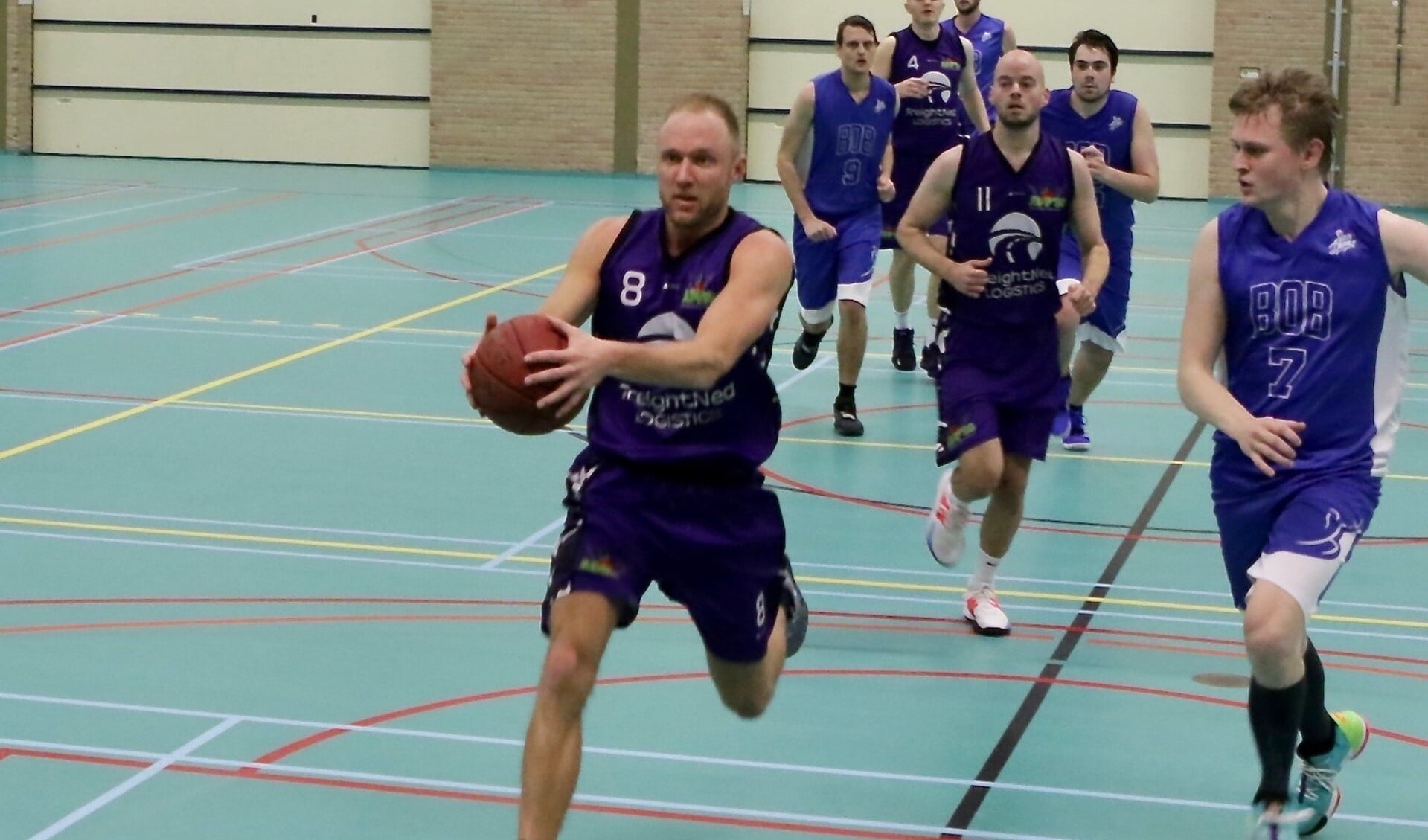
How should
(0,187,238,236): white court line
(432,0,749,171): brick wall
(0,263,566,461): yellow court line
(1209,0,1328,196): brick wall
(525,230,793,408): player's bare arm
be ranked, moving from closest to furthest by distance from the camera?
(525,230,793,408): player's bare arm
(0,263,566,461): yellow court line
(0,187,238,236): white court line
(1209,0,1328,196): brick wall
(432,0,749,171): brick wall

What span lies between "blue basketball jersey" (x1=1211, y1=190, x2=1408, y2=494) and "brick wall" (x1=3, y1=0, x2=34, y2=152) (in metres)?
23.5

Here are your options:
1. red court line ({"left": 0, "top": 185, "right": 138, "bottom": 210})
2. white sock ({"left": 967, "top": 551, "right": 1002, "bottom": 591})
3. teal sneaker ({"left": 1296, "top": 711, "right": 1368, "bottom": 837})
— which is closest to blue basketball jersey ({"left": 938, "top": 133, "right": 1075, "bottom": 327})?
white sock ({"left": 967, "top": 551, "right": 1002, "bottom": 591})

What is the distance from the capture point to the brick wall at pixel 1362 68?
22344mm

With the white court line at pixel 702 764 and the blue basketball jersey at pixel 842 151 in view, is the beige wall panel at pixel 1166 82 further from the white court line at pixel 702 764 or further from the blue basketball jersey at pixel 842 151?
the white court line at pixel 702 764

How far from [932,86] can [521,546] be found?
5.22 metres

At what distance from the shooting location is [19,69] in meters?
25.8

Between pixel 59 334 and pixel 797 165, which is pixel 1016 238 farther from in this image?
pixel 59 334

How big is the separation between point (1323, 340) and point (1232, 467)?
0.38m

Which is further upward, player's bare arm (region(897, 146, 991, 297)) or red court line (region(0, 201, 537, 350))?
player's bare arm (region(897, 146, 991, 297))

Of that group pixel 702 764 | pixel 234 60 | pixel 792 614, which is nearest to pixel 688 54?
pixel 234 60

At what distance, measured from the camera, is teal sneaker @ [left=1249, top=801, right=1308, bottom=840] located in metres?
4.86

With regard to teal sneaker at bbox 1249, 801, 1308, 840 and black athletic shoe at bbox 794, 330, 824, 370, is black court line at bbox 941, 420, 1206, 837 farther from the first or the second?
black athletic shoe at bbox 794, 330, 824, 370

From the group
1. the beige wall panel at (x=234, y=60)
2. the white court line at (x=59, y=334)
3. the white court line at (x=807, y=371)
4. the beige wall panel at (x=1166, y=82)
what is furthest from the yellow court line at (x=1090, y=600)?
the beige wall panel at (x=234, y=60)

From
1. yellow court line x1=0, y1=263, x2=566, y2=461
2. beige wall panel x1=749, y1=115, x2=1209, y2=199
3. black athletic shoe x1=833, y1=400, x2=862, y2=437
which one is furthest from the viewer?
beige wall panel x1=749, y1=115, x2=1209, y2=199
